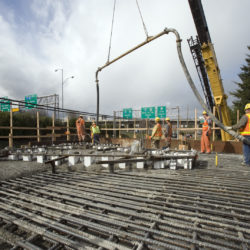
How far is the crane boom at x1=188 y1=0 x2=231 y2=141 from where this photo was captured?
25.7 feet

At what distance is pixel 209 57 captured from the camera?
8641 millimetres

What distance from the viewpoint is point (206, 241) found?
1484 mm

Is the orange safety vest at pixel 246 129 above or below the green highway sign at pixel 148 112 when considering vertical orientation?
below

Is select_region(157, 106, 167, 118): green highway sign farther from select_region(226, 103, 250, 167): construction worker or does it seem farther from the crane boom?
select_region(226, 103, 250, 167): construction worker

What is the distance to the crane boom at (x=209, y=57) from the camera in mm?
7824

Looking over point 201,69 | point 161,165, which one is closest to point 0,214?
point 161,165

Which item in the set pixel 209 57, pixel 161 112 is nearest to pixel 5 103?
pixel 209 57

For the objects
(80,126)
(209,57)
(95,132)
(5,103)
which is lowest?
(95,132)

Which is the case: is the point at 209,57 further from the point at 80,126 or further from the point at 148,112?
the point at 148,112

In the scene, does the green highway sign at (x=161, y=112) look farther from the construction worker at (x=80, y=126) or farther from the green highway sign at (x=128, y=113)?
the construction worker at (x=80, y=126)

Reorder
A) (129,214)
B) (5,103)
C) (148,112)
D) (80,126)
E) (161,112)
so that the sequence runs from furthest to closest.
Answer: (148,112), (161,112), (80,126), (5,103), (129,214)

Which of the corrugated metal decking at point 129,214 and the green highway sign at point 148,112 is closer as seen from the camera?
the corrugated metal decking at point 129,214

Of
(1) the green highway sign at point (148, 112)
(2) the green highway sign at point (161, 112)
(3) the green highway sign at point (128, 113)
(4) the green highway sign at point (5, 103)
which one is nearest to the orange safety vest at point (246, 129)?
(4) the green highway sign at point (5, 103)

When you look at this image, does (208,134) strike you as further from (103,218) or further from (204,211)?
(103,218)
